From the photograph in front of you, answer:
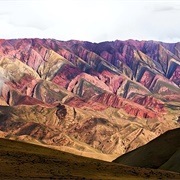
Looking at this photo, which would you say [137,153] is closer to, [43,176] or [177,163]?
[177,163]

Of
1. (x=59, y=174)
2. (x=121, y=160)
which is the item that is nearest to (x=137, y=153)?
(x=121, y=160)

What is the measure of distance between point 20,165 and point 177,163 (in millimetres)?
53439

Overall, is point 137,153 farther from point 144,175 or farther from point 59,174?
point 59,174

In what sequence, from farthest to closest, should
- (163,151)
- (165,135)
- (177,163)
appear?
(165,135)
(163,151)
(177,163)

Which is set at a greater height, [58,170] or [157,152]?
[58,170]

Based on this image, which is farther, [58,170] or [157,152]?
[157,152]

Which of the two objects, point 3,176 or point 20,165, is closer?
point 3,176

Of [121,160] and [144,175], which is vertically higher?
[144,175]

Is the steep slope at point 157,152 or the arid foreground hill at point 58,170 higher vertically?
the arid foreground hill at point 58,170

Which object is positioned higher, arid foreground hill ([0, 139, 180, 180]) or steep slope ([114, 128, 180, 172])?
arid foreground hill ([0, 139, 180, 180])

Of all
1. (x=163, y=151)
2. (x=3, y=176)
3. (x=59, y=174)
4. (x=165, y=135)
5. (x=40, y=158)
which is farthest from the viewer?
(x=165, y=135)

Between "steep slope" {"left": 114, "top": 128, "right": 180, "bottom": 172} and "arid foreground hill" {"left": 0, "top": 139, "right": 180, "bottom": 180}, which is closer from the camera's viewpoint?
"arid foreground hill" {"left": 0, "top": 139, "right": 180, "bottom": 180}

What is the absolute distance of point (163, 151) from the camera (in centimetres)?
14850

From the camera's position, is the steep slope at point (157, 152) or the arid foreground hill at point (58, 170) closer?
the arid foreground hill at point (58, 170)
